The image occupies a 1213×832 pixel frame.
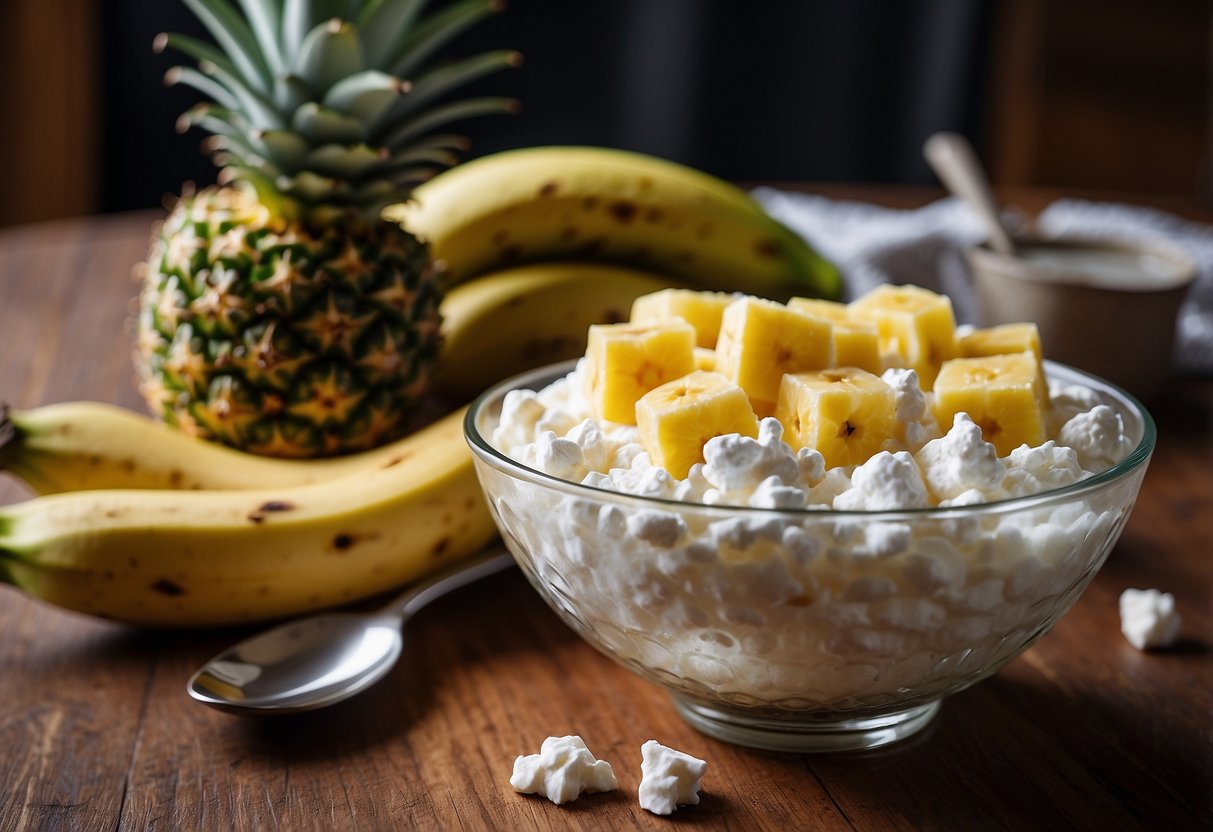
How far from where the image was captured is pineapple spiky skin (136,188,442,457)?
3.85ft

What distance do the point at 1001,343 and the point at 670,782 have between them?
434 millimetres

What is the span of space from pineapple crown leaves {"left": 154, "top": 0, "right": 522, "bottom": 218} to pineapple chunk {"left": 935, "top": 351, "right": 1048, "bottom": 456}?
1.95 feet

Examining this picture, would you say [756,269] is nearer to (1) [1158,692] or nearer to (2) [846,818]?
(1) [1158,692]

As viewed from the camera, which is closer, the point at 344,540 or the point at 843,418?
the point at 843,418

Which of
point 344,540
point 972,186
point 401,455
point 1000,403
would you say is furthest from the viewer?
point 972,186

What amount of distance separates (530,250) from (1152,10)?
2799mm

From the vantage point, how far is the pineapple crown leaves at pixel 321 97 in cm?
118

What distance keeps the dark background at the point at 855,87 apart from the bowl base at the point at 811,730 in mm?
2759

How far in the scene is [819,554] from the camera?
27.6 inches

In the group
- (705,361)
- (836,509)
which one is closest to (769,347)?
(705,361)

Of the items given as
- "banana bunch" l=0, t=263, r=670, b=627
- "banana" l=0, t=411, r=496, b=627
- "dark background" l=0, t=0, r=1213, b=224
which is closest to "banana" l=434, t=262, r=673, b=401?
"banana bunch" l=0, t=263, r=670, b=627

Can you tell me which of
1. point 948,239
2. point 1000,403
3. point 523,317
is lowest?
point 523,317

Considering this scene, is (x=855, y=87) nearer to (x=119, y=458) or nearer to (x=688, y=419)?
(x=119, y=458)

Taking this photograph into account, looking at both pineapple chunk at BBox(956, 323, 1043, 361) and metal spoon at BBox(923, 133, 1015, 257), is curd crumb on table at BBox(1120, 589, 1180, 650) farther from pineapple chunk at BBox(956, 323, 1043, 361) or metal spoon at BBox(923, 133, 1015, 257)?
metal spoon at BBox(923, 133, 1015, 257)
